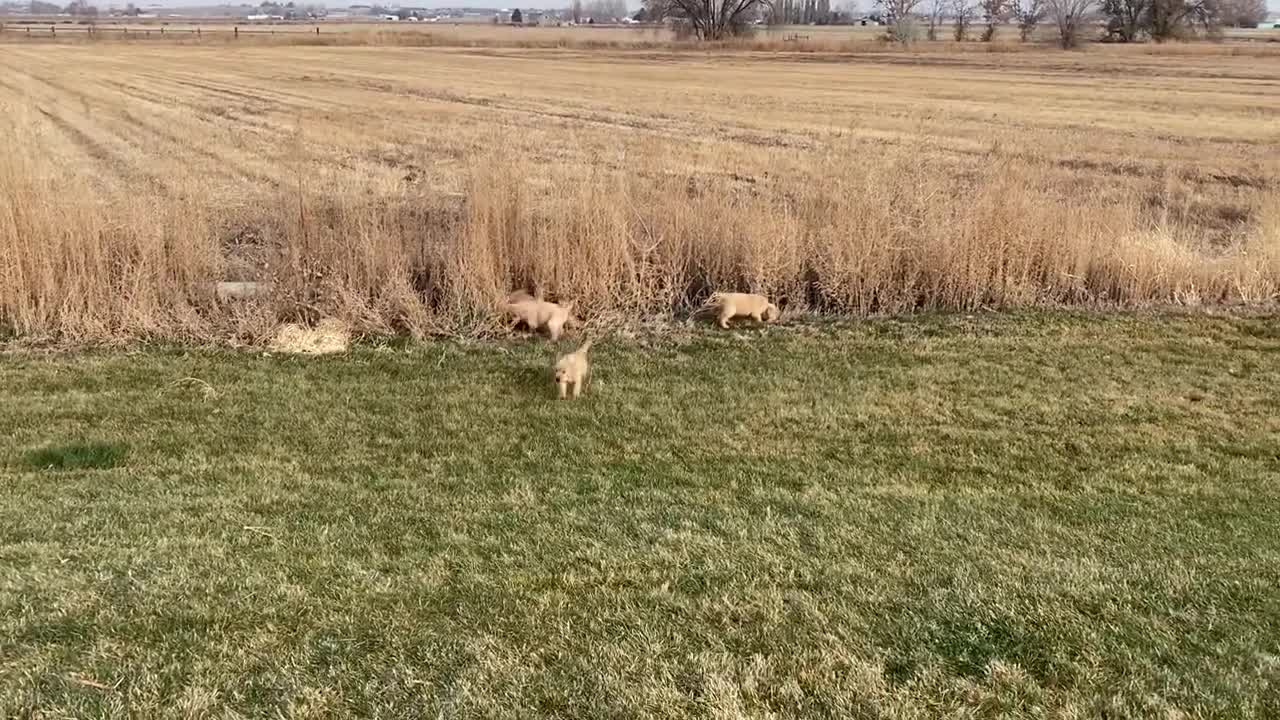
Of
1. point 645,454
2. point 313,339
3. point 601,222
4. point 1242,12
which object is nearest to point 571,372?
point 645,454

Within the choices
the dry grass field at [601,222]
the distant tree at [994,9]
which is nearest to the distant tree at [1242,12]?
the distant tree at [994,9]

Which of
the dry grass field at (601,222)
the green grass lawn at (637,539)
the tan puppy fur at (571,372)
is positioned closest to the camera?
the green grass lawn at (637,539)

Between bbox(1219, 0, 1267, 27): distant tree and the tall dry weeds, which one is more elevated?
bbox(1219, 0, 1267, 27): distant tree

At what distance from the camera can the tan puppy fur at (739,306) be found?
295 inches

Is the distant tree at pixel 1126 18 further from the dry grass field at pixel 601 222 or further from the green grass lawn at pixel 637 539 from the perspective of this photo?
the green grass lawn at pixel 637 539

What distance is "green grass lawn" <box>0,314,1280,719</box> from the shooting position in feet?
10.2

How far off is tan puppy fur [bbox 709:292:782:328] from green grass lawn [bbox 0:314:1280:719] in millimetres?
944

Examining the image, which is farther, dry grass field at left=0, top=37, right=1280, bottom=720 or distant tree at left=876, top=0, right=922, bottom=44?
distant tree at left=876, top=0, right=922, bottom=44

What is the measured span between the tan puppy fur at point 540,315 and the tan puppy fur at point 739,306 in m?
1.19

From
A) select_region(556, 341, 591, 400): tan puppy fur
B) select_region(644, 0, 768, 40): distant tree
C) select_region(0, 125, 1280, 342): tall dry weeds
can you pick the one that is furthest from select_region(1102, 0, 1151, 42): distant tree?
A: select_region(556, 341, 591, 400): tan puppy fur

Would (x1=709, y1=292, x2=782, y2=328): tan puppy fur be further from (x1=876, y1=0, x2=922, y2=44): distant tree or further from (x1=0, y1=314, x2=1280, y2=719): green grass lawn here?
(x1=876, y1=0, x2=922, y2=44): distant tree

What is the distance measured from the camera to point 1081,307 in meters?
8.25

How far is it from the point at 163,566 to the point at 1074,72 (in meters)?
42.8

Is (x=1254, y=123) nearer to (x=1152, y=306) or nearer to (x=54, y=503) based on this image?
(x=1152, y=306)
